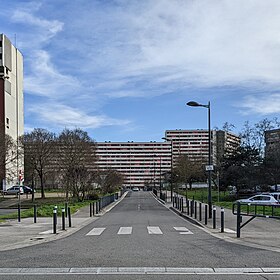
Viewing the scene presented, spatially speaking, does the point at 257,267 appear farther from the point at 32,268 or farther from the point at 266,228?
the point at 266,228

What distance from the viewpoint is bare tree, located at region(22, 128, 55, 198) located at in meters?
59.6

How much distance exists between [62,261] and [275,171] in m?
43.7

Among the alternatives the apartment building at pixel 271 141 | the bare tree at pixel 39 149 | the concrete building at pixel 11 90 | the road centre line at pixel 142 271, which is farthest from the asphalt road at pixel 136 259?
the concrete building at pixel 11 90

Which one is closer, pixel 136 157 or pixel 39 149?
pixel 39 149

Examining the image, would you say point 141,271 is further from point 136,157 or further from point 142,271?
point 136,157

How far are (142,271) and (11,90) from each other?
91270mm

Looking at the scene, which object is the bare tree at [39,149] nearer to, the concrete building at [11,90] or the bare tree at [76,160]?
the bare tree at [76,160]

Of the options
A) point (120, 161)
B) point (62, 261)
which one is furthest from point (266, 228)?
point (120, 161)

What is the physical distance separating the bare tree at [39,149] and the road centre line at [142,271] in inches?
1992

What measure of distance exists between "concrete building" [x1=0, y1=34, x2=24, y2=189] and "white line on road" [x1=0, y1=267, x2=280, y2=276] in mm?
75916

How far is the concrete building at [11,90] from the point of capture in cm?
8962

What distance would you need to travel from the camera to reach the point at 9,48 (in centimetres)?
9300

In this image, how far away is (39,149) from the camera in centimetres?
5975

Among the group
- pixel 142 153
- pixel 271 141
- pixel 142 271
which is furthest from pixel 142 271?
pixel 142 153
